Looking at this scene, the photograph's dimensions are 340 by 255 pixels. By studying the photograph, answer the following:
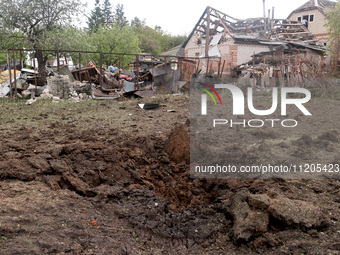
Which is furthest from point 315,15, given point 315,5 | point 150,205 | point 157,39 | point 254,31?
point 150,205

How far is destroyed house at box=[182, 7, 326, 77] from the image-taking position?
25125mm

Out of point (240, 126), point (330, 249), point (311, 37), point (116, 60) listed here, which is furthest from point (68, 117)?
point (311, 37)

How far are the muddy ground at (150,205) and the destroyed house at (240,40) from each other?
58.8ft

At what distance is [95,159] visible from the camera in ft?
17.5

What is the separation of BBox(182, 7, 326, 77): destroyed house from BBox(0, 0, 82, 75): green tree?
33.9 feet

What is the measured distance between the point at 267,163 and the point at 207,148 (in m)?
1.34

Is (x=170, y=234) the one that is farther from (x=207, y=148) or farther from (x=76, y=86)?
(x=76, y=86)

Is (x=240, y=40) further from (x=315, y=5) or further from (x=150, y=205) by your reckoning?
(x=150, y=205)

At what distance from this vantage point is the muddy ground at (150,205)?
3.16 meters

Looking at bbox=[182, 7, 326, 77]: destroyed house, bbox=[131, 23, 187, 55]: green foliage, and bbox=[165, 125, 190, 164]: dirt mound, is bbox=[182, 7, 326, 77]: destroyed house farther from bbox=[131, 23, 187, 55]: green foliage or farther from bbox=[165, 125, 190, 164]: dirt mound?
bbox=[131, 23, 187, 55]: green foliage

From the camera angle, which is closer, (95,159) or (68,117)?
(95,159)

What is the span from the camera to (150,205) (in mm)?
4250

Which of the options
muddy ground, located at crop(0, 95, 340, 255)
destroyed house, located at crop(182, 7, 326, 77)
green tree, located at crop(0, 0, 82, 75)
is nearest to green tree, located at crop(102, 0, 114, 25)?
destroyed house, located at crop(182, 7, 326, 77)

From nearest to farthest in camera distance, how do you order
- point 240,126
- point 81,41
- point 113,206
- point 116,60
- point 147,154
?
point 113,206, point 147,154, point 240,126, point 81,41, point 116,60
